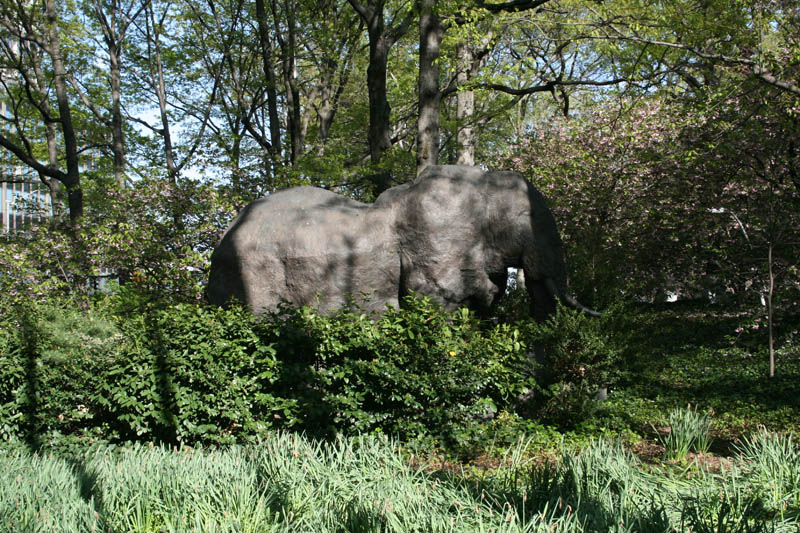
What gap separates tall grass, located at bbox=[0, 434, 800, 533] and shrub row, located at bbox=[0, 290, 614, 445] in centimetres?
110

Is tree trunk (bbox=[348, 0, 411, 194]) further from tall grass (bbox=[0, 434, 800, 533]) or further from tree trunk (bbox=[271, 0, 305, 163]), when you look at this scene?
tall grass (bbox=[0, 434, 800, 533])

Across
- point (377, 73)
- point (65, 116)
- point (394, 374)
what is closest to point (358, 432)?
point (394, 374)

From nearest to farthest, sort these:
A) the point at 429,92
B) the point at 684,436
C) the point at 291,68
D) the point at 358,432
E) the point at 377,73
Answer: the point at 684,436
the point at 358,432
the point at 429,92
the point at 377,73
the point at 291,68

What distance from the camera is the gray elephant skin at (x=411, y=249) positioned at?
272 inches

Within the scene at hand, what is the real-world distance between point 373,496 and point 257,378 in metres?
2.53

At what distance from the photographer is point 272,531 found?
323cm

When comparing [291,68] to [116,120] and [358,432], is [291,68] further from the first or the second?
[358,432]

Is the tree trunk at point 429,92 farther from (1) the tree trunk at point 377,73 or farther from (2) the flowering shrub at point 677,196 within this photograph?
(2) the flowering shrub at point 677,196

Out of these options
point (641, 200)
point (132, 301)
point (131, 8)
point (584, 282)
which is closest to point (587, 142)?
point (641, 200)

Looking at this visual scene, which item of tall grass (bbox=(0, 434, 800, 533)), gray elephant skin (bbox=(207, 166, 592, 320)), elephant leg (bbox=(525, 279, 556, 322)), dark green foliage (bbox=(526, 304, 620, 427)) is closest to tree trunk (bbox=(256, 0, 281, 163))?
gray elephant skin (bbox=(207, 166, 592, 320))

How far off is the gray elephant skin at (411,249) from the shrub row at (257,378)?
33.7 inches

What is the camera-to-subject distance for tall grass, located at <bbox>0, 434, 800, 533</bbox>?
3.21 m

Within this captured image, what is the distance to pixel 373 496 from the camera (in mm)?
3670

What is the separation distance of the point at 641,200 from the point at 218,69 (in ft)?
48.7
